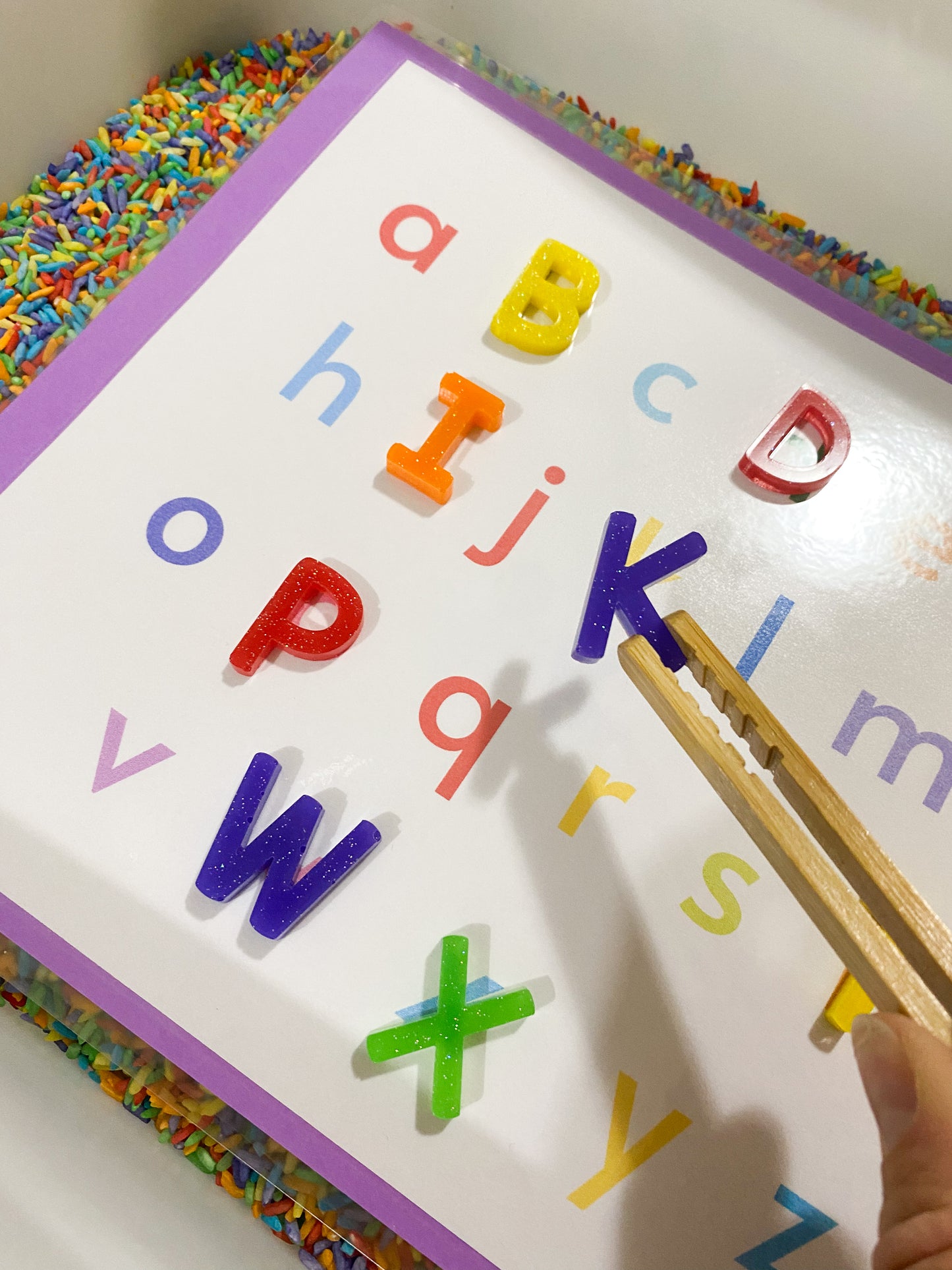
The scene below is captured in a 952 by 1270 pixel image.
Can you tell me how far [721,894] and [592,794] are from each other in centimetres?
13

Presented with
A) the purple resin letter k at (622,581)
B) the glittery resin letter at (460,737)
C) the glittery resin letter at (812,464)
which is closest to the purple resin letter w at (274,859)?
the glittery resin letter at (460,737)

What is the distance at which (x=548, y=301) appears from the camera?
0.98m

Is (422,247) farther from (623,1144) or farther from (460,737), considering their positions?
(623,1144)

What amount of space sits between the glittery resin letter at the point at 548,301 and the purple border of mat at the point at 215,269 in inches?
5.0

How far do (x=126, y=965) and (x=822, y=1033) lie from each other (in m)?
0.54

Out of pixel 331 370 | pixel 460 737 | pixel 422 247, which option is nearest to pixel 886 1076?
pixel 460 737

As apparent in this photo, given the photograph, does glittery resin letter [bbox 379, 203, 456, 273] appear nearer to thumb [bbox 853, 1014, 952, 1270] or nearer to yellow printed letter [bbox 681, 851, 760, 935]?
yellow printed letter [bbox 681, 851, 760, 935]

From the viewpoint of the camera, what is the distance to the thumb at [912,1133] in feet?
1.65

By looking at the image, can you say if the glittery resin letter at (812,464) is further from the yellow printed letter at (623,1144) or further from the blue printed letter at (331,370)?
the yellow printed letter at (623,1144)

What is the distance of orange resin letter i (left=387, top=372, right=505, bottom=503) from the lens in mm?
887

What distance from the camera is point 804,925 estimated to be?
0.78 meters

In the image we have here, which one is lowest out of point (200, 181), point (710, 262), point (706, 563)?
point (706, 563)

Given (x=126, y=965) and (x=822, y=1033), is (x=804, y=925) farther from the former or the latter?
(x=126, y=965)

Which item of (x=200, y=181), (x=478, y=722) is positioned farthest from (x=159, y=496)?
(x=200, y=181)
